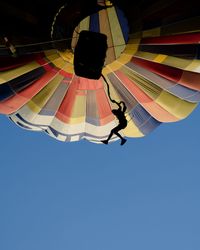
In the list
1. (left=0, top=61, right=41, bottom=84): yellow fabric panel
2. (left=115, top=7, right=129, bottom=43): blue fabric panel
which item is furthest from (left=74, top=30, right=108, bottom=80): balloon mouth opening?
(left=0, top=61, right=41, bottom=84): yellow fabric panel

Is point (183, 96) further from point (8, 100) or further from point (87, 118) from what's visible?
point (8, 100)

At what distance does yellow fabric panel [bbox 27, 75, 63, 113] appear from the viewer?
775 cm

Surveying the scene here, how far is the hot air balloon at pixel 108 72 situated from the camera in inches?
277

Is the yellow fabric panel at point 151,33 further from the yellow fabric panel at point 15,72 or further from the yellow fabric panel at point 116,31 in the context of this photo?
the yellow fabric panel at point 15,72

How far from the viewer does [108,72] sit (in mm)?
7695

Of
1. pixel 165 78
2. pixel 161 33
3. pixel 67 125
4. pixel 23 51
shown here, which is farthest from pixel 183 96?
pixel 23 51

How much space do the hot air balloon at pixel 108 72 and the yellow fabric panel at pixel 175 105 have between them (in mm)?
12

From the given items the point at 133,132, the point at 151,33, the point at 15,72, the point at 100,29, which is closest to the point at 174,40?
the point at 151,33

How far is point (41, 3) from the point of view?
6.83m

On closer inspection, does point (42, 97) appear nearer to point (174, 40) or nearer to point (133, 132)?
point (133, 132)

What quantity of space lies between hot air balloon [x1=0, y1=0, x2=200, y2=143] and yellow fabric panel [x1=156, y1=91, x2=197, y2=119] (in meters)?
0.01

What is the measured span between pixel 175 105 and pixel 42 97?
1.64m

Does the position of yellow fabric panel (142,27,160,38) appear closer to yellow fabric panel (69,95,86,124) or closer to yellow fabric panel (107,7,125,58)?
yellow fabric panel (107,7,125,58)

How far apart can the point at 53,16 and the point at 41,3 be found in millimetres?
206
